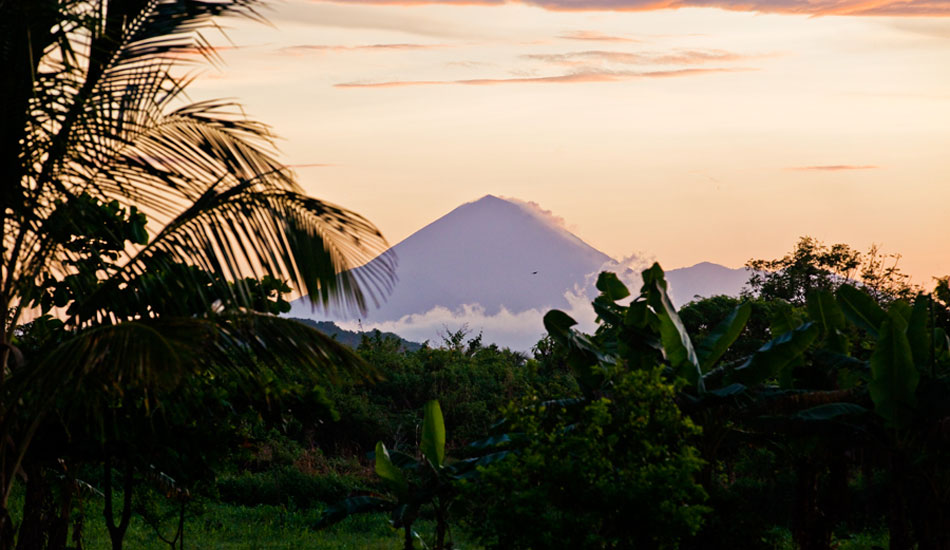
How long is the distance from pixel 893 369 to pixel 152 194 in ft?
25.3

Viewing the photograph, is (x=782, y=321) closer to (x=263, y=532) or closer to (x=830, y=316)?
(x=830, y=316)

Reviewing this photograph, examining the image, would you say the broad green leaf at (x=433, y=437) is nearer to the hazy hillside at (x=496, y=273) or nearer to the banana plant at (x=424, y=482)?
the banana plant at (x=424, y=482)

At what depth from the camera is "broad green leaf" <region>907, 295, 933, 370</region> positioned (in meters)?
10.6

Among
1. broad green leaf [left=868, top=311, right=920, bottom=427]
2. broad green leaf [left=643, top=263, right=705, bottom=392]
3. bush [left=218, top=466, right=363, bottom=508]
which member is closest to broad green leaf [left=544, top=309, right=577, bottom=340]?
broad green leaf [left=643, top=263, right=705, bottom=392]

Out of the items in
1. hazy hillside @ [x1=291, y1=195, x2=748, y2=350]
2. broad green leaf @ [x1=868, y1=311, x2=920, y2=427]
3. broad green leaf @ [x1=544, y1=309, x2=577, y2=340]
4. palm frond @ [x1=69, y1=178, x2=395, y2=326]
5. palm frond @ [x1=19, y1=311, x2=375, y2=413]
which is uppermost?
palm frond @ [x1=69, y1=178, x2=395, y2=326]

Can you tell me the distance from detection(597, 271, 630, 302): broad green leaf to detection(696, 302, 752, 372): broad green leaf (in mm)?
1150

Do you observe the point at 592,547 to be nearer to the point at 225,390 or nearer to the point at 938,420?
the point at 225,390

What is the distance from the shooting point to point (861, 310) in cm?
1190

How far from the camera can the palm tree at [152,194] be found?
6.07 metres

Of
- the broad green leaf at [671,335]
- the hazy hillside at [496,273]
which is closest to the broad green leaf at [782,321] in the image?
Answer: the broad green leaf at [671,335]

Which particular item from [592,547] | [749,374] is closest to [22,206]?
[592,547]

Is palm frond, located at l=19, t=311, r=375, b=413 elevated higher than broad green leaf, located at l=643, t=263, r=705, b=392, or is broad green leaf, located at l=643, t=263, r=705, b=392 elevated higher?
palm frond, located at l=19, t=311, r=375, b=413

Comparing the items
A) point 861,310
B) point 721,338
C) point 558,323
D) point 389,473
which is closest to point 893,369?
point 861,310

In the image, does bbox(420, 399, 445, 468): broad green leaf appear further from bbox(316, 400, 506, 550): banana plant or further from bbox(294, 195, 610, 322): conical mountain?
bbox(294, 195, 610, 322): conical mountain
